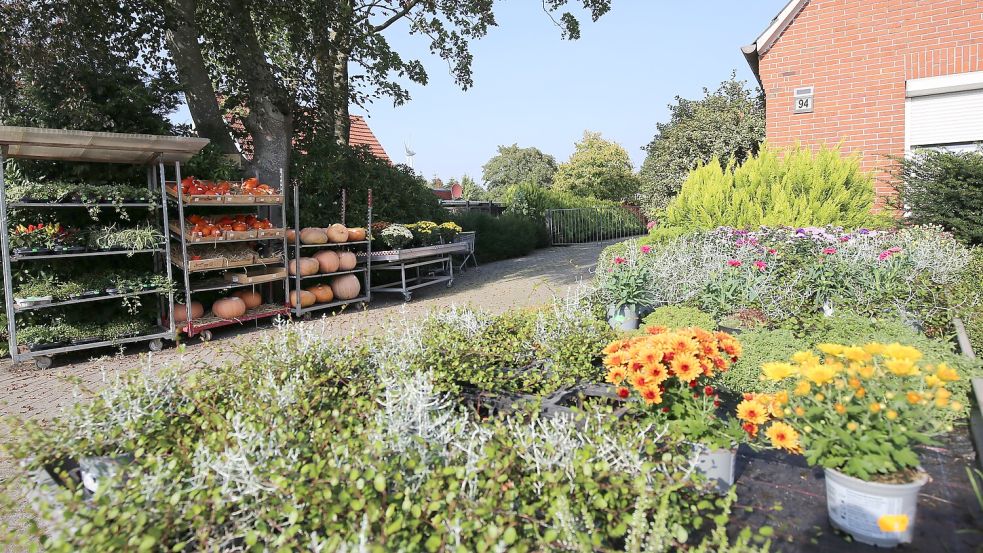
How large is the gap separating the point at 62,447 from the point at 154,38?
311 inches

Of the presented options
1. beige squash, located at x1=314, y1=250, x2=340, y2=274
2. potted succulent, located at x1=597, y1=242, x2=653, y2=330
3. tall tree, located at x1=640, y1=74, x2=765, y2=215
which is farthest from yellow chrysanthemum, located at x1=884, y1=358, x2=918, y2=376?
tall tree, located at x1=640, y1=74, x2=765, y2=215

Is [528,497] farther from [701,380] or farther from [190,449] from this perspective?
[190,449]

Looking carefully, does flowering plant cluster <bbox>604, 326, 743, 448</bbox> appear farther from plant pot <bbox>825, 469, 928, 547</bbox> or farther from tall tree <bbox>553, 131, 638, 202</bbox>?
tall tree <bbox>553, 131, 638, 202</bbox>

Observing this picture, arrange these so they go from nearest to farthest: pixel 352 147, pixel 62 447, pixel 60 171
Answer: pixel 62 447
pixel 60 171
pixel 352 147

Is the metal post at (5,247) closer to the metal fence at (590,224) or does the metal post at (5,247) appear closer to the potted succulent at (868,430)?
the potted succulent at (868,430)

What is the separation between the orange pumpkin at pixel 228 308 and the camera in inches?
295

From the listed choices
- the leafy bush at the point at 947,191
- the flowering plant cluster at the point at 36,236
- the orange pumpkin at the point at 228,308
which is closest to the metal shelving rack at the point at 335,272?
the orange pumpkin at the point at 228,308

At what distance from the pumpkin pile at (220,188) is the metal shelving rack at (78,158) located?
33cm

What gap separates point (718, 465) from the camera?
8.40 feet

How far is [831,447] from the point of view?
2.27 metres

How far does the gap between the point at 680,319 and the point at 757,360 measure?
0.91 m

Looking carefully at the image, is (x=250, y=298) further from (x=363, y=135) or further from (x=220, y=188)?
(x=363, y=135)

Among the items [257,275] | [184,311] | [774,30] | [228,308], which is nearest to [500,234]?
[774,30]

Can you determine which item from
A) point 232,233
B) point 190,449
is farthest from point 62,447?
point 232,233
